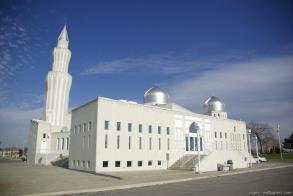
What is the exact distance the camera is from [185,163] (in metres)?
41.1

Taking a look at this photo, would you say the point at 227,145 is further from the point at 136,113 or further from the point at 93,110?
the point at 93,110

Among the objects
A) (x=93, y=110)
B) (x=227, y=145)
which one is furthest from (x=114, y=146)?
(x=227, y=145)

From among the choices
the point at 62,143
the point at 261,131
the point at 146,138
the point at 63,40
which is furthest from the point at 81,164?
the point at 261,131

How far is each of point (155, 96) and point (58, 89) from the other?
35.6m

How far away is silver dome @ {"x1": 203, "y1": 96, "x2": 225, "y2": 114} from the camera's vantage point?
71188 millimetres

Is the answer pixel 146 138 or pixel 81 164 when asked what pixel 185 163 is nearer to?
pixel 146 138

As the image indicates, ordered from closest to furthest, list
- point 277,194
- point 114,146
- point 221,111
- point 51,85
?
point 277,194
point 114,146
point 221,111
point 51,85

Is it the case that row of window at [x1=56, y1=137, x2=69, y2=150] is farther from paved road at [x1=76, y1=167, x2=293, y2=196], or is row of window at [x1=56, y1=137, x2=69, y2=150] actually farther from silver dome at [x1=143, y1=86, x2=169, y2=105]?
paved road at [x1=76, y1=167, x2=293, y2=196]

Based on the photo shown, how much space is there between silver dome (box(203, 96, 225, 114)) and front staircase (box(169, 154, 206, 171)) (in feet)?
98.2

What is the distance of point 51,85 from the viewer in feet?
255

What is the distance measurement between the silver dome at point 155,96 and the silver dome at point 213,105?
61.9 ft

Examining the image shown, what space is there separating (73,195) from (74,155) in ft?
92.0

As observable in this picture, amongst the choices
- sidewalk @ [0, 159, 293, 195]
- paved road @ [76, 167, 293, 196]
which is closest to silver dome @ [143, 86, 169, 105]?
sidewalk @ [0, 159, 293, 195]

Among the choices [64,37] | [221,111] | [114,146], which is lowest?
[114,146]
